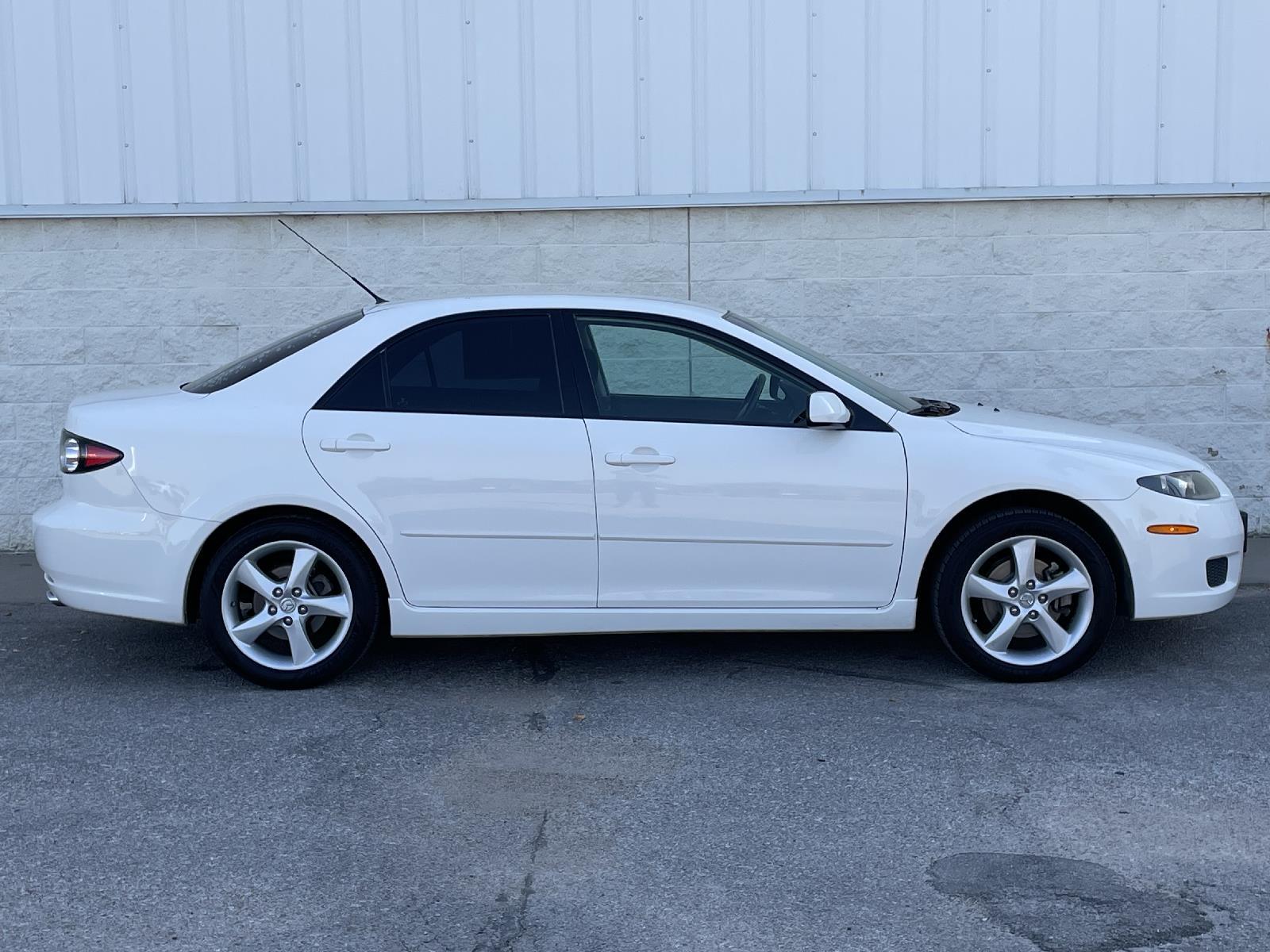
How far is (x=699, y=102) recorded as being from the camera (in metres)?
8.95

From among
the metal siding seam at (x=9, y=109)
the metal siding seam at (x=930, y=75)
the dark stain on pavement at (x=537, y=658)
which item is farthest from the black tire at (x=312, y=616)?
the metal siding seam at (x=930, y=75)

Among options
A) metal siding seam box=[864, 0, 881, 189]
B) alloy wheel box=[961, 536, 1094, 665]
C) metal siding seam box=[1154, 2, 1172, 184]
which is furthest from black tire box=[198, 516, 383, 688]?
metal siding seam box=[1154, 2, 1172, 184]

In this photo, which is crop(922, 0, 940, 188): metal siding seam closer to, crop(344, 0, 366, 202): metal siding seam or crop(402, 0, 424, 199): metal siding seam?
crop(402, 0, 424, 199): metal siding seam

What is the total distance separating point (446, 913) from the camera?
3.89 meters

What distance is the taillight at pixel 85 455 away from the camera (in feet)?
19.1

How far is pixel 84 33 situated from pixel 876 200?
4.87 m

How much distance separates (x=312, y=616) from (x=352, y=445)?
0.72 meters

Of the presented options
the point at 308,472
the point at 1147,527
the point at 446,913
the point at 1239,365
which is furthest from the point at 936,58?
the point at 446,913

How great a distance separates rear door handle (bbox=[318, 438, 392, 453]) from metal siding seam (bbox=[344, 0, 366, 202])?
366 cm

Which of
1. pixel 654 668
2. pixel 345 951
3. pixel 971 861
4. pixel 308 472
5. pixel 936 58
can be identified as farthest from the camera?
pixel 936 58

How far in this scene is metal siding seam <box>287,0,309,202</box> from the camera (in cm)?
891

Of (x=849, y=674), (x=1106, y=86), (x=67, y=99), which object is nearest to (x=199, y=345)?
(x=67, y=99)

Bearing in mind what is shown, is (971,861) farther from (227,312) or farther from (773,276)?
(227,312)

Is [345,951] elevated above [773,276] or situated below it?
below
